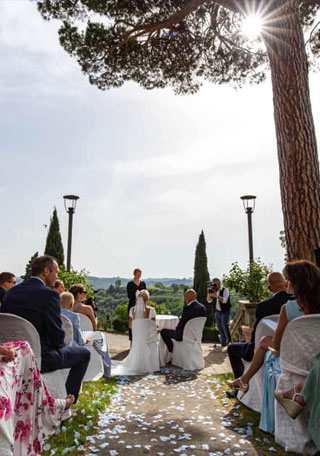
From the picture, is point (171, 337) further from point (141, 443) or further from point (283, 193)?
point (141, 443)

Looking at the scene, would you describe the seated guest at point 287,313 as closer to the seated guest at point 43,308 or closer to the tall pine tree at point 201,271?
the seated guest at point 43,308

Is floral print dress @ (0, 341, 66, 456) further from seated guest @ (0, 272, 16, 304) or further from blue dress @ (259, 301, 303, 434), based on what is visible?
seated guest @ (0, 272, 16, 304)

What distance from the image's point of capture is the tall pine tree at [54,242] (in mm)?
14969

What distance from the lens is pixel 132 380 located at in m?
5.61

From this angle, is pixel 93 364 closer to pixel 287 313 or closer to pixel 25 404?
pixel 25 404

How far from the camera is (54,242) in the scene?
49.8 ft

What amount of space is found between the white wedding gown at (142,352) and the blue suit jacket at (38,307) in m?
3.27

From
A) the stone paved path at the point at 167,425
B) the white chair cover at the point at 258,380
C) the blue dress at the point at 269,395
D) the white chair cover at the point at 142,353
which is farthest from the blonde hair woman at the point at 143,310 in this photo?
the blue dress at the point at 269,395

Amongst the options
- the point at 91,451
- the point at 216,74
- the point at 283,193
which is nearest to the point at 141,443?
the point at 91,451

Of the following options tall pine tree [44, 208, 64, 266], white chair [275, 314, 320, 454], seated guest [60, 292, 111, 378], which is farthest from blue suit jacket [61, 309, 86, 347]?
tall pine tree [44, 208, 64, 266]

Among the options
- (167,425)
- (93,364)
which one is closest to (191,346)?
(93,364)

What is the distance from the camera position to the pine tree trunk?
463 centimetres

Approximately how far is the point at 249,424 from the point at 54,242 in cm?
1281

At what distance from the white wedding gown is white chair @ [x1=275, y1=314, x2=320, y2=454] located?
3519 millimetres
